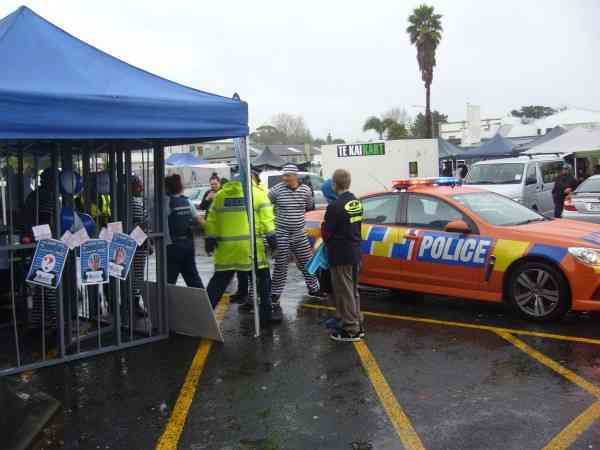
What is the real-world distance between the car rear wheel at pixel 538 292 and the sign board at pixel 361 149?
15.3m

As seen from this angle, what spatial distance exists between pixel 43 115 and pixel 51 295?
2.44 metres

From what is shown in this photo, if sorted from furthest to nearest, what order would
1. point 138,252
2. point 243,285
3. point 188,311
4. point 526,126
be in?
point 526,126, point 243,285, point 138,252, point 188,311

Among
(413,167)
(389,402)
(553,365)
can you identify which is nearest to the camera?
(389,402)

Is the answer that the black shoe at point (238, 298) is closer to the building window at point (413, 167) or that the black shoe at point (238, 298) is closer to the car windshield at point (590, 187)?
the car windshield at point (590, 187)

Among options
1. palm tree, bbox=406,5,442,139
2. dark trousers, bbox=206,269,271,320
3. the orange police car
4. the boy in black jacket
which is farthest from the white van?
palm tree, bbox=406,5,442,139

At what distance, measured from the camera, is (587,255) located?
666 cm

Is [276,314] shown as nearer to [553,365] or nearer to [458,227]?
[458,227]

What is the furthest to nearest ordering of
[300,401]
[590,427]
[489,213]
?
→ [489,213] < [300,401] < [590,427]

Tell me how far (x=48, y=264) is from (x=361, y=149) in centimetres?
1732

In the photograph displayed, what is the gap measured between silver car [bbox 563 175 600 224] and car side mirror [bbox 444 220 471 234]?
6.51 metres

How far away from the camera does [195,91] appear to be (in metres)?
6.28

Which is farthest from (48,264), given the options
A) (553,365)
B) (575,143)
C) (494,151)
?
(494,151)

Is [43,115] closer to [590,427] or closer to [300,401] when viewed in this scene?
[300,401]

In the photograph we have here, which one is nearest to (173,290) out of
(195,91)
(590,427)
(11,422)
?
(195,91)
